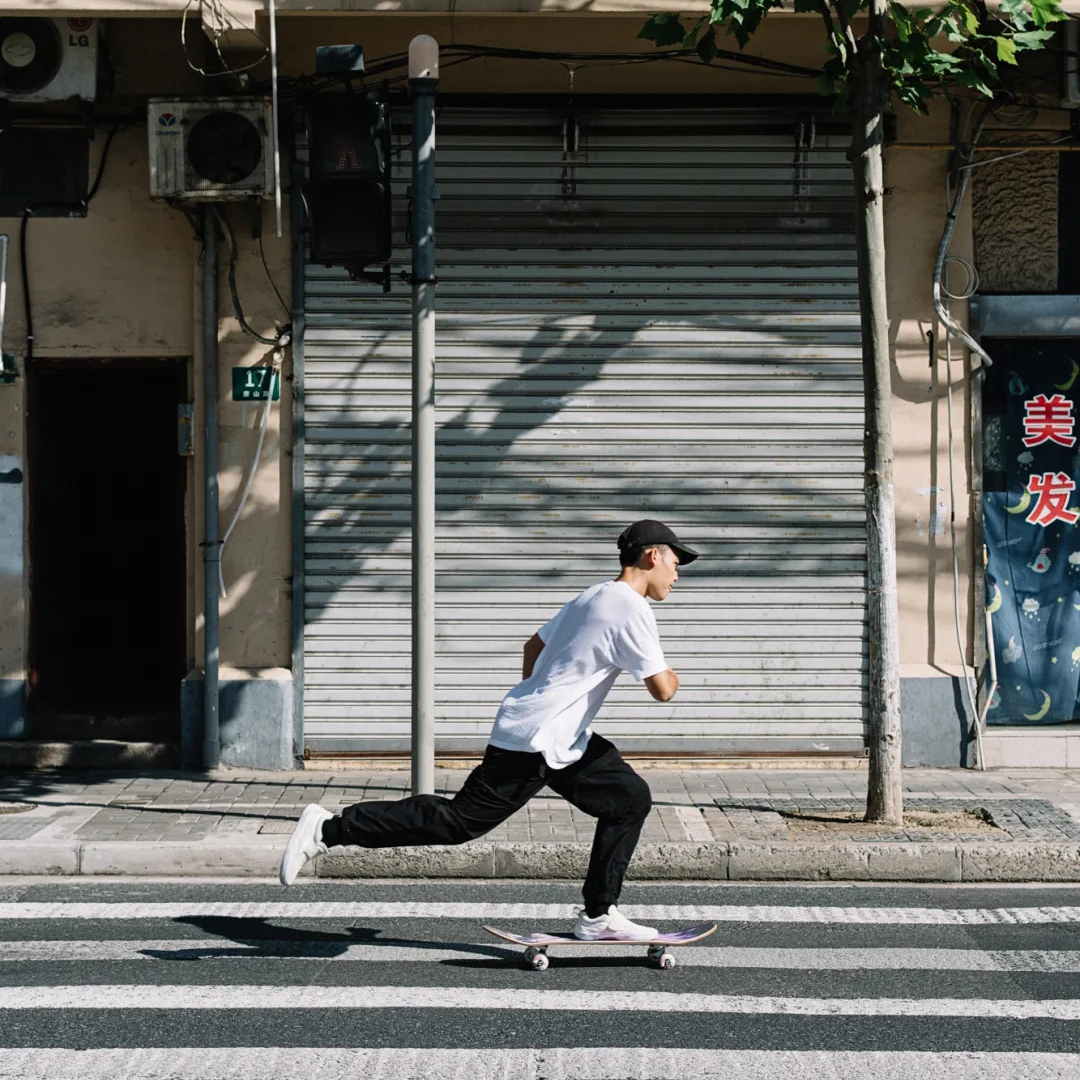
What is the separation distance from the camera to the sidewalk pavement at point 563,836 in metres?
7.71

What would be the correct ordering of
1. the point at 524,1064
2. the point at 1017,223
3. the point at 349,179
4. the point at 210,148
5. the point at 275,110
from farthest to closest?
the point at 1017,223
the point at 210,148
the point at 275,110
the point at 349,179
the point at 524,1064

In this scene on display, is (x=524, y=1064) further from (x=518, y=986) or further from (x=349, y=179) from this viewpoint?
(x=349, y=179)

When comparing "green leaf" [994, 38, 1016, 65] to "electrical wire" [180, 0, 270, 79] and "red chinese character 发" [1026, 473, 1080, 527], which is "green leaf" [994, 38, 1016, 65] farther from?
"electrical wire" [180, 0, 270, 79]

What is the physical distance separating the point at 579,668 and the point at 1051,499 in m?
6.03

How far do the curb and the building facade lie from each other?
2469mm

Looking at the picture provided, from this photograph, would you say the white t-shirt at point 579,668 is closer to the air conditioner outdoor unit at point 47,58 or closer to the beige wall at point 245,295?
the beige wall at point 245,295

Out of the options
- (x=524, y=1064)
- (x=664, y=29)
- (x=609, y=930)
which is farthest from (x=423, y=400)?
(x=524, y=1064)

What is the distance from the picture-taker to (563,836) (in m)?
8.05

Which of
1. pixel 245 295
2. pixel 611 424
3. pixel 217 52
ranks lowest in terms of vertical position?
pixel 611 424

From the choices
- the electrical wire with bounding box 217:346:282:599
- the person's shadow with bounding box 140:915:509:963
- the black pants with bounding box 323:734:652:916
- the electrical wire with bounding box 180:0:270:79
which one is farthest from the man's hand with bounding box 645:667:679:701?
the electrical wire with bounding box 180:0:270:79

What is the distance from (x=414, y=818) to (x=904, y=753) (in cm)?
535

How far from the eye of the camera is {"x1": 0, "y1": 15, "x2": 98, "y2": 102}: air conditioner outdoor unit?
32.7 ft

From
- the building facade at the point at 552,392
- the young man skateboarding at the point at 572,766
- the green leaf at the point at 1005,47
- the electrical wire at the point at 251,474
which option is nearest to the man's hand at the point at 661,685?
the young man skateboarding at the point at 572,766

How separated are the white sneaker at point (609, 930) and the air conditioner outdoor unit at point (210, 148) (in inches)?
230
